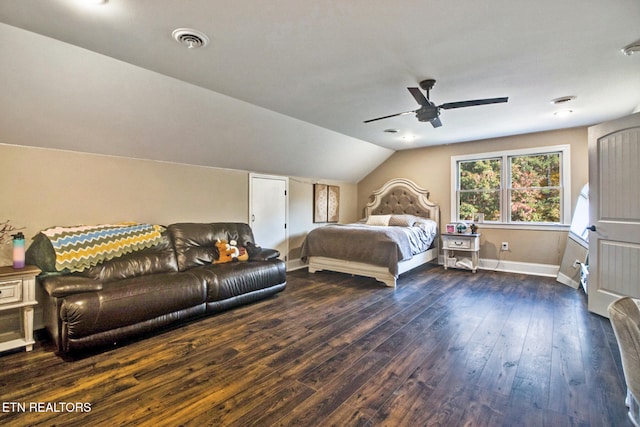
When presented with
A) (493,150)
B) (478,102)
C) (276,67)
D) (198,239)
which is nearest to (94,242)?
(198,239)

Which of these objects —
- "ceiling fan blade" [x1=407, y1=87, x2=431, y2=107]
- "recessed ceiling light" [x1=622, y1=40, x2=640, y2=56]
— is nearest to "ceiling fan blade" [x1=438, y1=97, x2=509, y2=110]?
"ceiling fan blade" [x1=407, y1=87, x2=431, y2=107]

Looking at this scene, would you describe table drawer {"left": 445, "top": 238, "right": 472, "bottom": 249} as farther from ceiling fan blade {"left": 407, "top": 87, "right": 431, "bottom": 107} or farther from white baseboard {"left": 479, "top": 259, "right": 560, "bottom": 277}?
ceiling fan blade {"left": 407, "top": 87, "right": 431, "bottom": 107}

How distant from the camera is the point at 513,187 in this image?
560 cm

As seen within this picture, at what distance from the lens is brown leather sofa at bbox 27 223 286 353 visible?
247cm

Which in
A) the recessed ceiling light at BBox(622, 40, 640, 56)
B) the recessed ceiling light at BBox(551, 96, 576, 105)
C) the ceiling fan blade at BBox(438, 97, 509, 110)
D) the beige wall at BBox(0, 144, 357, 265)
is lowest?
the beige wall at BBox(0, 144, 357, 265)

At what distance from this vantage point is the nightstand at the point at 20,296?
248 cm

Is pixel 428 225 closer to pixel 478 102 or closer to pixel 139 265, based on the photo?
pixel 478 102

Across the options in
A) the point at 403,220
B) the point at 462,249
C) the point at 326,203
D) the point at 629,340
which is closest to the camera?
the point at 629,340

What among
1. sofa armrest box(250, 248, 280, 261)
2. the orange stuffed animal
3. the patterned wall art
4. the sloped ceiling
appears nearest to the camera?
the sloped ceiling

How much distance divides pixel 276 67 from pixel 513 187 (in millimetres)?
4908

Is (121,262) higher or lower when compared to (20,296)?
higher

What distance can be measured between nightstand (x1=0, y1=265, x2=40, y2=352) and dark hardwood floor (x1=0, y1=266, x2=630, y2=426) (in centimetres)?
11

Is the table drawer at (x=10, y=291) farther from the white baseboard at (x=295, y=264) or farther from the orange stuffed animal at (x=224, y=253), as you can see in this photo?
the white baseboard at (x=295, y=264)

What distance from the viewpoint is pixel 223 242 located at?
411 centimetres
